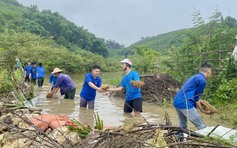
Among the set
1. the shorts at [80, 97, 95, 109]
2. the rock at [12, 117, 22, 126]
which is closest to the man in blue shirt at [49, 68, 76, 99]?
the shorts at [80, 97, 95, 109]

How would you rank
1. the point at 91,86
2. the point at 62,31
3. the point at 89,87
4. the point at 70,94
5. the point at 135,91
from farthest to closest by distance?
the point at 62,31 → the point at 70,94 → the point at 89,87 → the point at 91,86 → the point at 135,91

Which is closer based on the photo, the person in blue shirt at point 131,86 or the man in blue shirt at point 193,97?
the man in blue shirt at point 193,97

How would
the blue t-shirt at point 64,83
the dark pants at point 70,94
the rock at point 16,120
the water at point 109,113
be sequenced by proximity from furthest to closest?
the dark pants at point 70,94 < the blue t-shirt at point 64,83 < the water at point 109,113 < the rock at point 16,120

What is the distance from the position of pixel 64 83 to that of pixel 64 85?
91 mm

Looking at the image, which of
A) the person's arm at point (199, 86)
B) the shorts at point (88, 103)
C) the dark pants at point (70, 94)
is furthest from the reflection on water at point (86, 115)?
the person's arm at point (199, 86)

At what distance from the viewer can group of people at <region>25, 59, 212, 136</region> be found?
5504 mm

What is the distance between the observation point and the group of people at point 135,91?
550 cm

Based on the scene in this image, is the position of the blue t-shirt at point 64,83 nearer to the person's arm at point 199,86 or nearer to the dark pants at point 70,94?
the dark pants at point 70,94

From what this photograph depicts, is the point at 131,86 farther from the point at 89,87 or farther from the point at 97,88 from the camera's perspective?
Result: the point at 89,87

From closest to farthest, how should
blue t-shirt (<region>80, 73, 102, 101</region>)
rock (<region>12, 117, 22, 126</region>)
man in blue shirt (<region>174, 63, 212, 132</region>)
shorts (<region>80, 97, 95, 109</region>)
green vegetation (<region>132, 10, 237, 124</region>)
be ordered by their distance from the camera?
man in blue shirt (<region>174, 63, 212, 132</region>)
rock (<region>12, 117, 22, 126</region>)
blue t-shirt (<region>80, 73, 102, 101</region>)
shorts (<region>80, 97, 95, 109</region>)
green vegetation (<region>132, 10, 237, 124</region>)

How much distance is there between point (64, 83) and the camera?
10.7 meters

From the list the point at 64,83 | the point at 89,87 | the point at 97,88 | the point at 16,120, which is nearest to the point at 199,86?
the point at 97,88

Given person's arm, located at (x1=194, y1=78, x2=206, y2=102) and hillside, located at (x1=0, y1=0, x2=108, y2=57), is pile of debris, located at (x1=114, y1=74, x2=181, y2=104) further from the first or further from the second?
hillside, located at (x1=0, y1=0, x2=108, y2=57)

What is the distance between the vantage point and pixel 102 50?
245 feet
